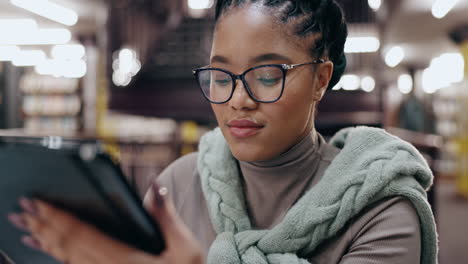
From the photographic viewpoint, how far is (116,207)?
17.8 inches

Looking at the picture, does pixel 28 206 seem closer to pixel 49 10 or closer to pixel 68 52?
pixel 49 10

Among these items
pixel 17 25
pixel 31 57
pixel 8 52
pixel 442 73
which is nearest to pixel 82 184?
pixel 17 25

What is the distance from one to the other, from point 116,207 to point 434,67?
12.5 metres

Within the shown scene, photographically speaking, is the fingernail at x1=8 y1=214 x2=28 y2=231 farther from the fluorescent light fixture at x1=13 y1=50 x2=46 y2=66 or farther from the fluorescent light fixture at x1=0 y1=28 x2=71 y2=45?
the fluorescent light fixture at x1=13 y1=50 x2=46 y2=66

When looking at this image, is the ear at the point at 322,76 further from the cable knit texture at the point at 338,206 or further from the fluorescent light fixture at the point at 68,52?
the fluorescent light fixture at the point at 68,52

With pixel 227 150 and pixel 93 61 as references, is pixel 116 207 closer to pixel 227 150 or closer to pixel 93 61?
pixel 227 150

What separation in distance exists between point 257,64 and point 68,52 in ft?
30.1

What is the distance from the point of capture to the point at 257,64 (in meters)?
0.69

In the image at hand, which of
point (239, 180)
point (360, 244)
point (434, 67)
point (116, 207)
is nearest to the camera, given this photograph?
point (116, 207)

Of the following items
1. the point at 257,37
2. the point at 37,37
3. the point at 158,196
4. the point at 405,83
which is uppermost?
the point at 37,37

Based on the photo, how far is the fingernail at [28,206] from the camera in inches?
19.9

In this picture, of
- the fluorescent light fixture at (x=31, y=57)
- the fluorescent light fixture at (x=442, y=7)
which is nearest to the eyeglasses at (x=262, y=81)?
the fluorescent light fixture at (x=442, y=7)

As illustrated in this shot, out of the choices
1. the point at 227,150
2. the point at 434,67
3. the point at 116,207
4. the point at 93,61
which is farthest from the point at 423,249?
the point at 434,67

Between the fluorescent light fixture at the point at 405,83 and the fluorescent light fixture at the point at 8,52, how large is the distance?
36.6ft
